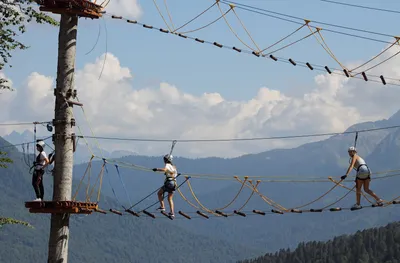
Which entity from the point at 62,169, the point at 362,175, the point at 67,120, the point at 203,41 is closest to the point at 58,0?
the point at 67,120

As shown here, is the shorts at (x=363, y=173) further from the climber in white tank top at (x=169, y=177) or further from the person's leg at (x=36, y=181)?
the person's leg at (x=36, y=181)

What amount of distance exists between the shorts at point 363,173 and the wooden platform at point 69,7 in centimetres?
1255

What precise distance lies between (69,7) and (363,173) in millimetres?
13376

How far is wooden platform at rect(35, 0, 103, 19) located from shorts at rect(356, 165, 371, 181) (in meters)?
12.6

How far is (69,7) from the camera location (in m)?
22.2

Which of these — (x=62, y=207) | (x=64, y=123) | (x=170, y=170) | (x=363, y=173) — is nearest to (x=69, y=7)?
(x=64, y=123)

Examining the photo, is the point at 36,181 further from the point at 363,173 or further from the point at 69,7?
the point at 363,173

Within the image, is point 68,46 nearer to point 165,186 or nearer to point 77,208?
point 77,208

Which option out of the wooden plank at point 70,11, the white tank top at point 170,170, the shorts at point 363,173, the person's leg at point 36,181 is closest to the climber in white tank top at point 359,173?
the shorts at point 363,173

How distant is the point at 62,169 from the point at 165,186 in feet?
27.5

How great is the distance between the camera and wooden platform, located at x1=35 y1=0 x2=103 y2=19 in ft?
72.7

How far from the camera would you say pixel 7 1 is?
1387 inches

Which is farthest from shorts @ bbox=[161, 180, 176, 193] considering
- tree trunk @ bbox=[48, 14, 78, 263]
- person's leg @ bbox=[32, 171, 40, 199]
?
tree trunk @ bbox=[48, 14, 78, 263]

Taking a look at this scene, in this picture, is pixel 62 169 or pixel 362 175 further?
pixel 362 175
